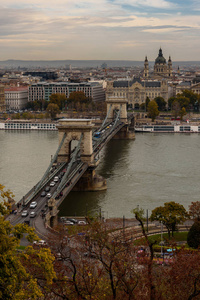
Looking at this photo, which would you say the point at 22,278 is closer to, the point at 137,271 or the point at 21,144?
the point at 137,271

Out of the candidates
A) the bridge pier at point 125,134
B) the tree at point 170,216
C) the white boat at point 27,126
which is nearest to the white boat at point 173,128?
the bridge pier at point 125,134

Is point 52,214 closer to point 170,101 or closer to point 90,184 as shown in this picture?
point 90,184

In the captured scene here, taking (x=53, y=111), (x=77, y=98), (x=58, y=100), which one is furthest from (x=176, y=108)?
(x=58, y=100)

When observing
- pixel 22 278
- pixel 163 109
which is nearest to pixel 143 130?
pixel 163 109

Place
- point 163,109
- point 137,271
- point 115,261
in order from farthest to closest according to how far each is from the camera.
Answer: point 163,109 < point 137,271 < point 115,261

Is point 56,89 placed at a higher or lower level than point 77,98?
higher

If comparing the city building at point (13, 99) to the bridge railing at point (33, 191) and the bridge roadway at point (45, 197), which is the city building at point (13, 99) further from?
the bridge railing at point (33, 191)

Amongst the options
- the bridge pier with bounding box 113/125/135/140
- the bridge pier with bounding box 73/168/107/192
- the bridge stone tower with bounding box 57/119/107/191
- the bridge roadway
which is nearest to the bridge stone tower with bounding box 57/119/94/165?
the bridge stone tower with bounding box 57/119/107/191
